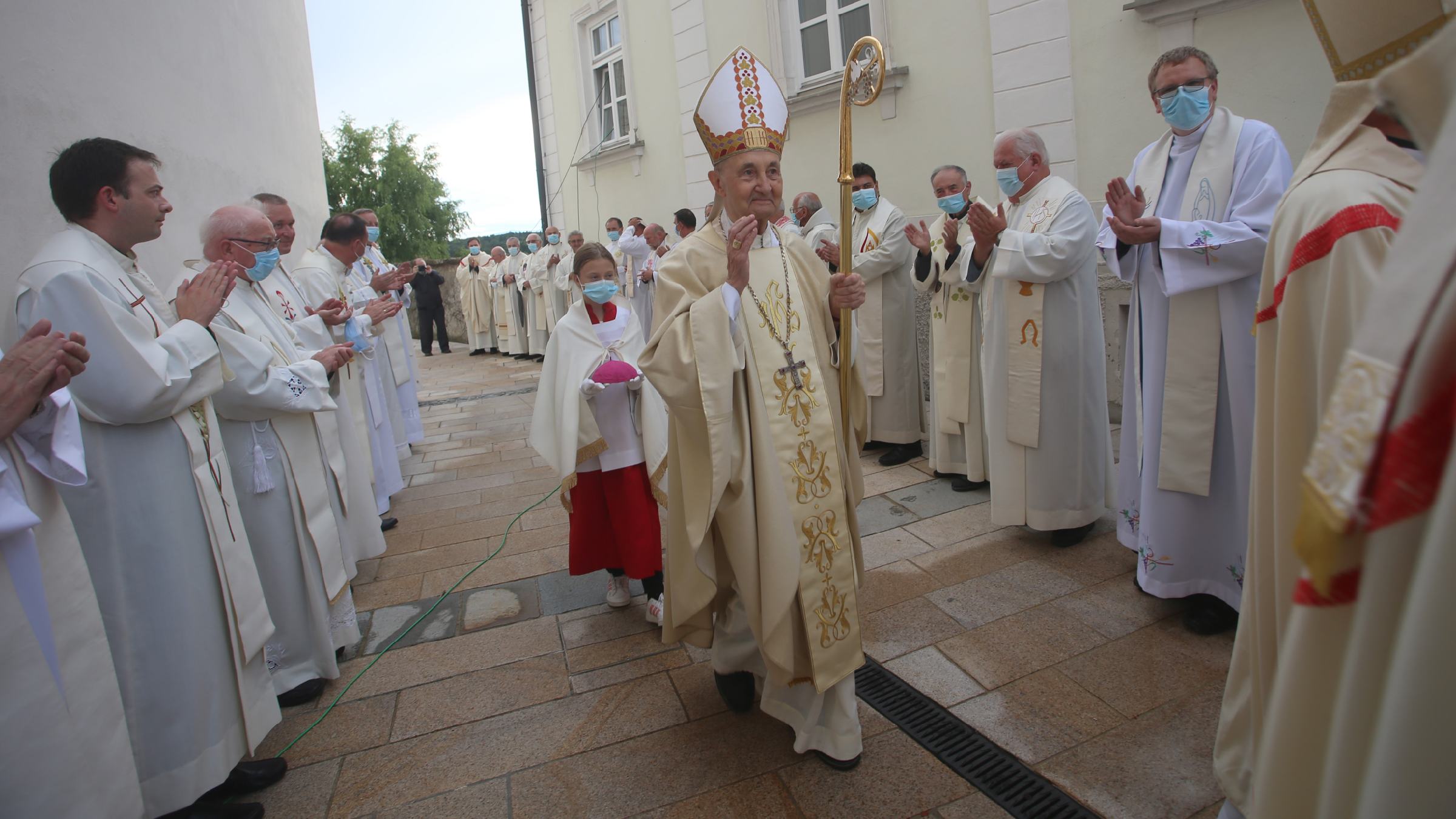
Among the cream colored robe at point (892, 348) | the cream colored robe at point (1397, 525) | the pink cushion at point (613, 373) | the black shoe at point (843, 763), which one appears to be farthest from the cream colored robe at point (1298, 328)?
the cream colored robe at point (892, 348)

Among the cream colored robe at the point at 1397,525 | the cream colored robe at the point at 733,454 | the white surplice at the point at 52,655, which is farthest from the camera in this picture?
the cream colored robe at the point at 733,454

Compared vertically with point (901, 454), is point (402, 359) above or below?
above

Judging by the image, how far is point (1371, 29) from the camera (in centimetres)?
150

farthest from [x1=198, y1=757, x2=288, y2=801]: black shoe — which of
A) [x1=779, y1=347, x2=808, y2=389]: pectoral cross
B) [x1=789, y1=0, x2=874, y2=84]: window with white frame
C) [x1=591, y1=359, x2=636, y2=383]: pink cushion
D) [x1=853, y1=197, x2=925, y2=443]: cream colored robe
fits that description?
[x1=789, y1=0, x2=874, y2=84]: window with white frame

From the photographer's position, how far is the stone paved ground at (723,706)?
249 cm

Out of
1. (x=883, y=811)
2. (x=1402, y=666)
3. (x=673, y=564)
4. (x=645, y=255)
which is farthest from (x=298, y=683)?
(x=645, y=255)

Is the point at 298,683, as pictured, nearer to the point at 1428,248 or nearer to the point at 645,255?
the point at 1428,248

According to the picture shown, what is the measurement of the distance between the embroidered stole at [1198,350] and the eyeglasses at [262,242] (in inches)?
148

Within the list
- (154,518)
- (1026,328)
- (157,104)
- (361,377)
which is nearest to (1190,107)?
(1026,328)

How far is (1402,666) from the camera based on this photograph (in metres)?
0.82

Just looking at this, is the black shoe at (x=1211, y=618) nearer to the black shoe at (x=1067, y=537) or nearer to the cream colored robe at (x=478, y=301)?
the black shoe at (x=1067, y=537)

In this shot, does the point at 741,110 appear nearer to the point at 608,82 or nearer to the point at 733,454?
the point at 733,454

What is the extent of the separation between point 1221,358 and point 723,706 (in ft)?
7.73

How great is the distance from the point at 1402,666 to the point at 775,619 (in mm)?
1761
